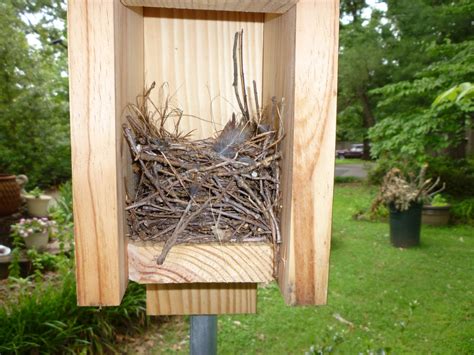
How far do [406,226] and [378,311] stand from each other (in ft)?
7.01

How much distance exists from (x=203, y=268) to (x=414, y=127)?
6.45 metres

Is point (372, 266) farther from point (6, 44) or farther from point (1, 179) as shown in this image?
point (6, 44)

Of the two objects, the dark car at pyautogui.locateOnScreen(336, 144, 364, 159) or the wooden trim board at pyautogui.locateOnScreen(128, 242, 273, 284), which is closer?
the wooden trim board at pyautogui.locateOnScreen(128, 242, 273, 284)

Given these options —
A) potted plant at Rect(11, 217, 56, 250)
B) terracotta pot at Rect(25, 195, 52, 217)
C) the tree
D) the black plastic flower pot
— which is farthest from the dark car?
potted plant at Rect(11, 217, 56, 250)

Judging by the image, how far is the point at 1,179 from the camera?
614cm

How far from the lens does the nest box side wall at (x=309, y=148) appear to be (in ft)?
2.23

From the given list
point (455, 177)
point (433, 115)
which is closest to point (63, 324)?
point (433, 115)

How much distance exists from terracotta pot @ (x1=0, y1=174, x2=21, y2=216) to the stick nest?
613 cm

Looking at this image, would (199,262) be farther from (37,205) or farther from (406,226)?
(37,205)

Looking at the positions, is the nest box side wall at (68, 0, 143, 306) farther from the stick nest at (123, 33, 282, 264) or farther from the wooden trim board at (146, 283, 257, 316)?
the wooden trim board at (146, 283, 257, 316)

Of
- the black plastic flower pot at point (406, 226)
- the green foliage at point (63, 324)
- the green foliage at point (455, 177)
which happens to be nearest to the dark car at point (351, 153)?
the green foliage at point (455, 177)

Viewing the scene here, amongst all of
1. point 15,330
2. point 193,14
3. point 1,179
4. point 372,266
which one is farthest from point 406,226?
point 1,179

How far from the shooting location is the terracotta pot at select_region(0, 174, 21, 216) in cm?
607

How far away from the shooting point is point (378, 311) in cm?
341
